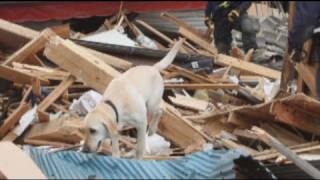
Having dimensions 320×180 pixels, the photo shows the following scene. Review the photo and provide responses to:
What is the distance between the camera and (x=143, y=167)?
4309mm

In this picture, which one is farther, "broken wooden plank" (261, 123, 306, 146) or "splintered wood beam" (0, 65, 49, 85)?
"splintered wood beam" (0, 65, 49, 85)

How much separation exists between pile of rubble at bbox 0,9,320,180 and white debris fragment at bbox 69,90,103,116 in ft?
0.04

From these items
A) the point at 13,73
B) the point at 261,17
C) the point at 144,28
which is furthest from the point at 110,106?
the point at 261,17

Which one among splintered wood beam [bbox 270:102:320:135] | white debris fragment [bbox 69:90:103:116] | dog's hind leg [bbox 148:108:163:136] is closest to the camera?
dog's hind leg [bbox 148:108:163:136]

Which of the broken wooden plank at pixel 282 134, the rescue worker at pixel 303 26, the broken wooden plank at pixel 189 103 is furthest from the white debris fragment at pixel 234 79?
the broken wooden plank at pixel 282 134

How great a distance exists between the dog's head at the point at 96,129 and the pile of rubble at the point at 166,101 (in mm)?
670

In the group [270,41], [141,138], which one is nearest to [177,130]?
[141,138]

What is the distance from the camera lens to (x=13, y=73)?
24.8ft

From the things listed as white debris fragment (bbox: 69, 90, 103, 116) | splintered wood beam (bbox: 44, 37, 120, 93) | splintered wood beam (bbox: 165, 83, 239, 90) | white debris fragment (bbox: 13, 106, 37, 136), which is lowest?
splintered wood beam (bbox: 165, 83, 239, 90)

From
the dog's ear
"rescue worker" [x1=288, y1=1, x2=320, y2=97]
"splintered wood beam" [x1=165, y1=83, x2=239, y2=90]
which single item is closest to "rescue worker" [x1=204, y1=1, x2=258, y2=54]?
"splintered wood beam" [x1=165, y1=83, x2=239, y2=90]

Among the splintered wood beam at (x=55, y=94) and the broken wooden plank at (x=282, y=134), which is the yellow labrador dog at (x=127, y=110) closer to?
the broken wooden plank at (x=282, y=134)

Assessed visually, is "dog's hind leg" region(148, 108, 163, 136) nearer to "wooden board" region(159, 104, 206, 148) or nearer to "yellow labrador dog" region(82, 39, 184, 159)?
"yellow labrador dog" region(82, 39, 184, 159)

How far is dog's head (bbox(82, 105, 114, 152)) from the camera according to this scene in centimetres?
498

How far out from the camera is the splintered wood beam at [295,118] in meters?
6.27
